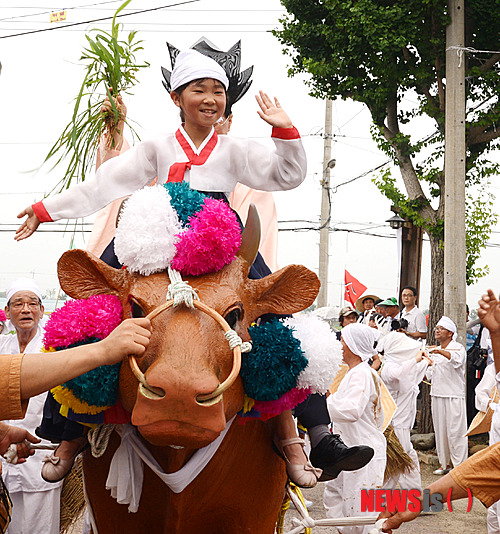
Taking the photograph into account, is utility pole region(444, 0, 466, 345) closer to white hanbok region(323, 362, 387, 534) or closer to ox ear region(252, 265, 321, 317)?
white hanbok region(323, 362, 387, 534)

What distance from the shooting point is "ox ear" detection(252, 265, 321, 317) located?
301 centimetres

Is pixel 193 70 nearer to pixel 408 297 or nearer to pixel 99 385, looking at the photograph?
pixel 99 385

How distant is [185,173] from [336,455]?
1.52 meters

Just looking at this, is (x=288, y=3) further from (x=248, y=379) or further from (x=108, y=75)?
(x=248, y=379)

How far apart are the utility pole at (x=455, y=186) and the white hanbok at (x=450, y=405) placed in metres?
0.44

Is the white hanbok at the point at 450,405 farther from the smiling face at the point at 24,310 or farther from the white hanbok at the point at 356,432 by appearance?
the smiling face at the point at 24,310

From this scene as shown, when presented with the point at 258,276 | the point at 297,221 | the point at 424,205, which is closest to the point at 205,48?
the point at 258,276

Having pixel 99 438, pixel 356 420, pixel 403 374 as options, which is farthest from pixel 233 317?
pixel 403 374

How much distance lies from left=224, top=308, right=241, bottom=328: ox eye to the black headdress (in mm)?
2604

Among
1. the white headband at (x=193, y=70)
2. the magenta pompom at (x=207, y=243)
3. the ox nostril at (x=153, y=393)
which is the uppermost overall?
the white headband at (x=193, y=70)

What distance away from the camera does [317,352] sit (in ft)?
10.0

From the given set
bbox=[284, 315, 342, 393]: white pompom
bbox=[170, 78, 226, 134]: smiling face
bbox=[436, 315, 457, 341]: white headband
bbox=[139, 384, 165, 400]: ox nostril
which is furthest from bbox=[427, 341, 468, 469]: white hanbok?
bbox=[139, 384, 165, 400]: ox nostril

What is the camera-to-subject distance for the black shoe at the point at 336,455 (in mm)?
3336

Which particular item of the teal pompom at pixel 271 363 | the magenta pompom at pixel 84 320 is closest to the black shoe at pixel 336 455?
the teal pompom at pixel 271 363
